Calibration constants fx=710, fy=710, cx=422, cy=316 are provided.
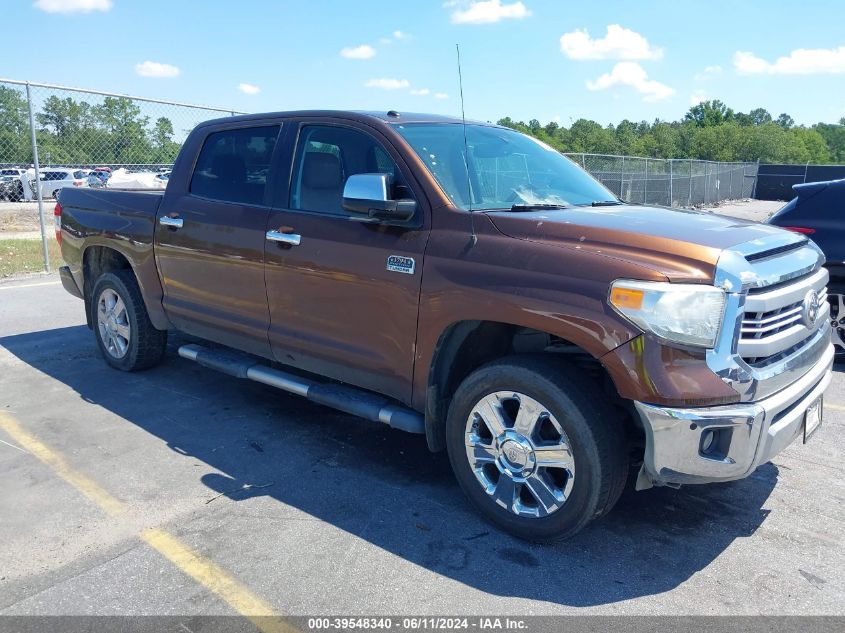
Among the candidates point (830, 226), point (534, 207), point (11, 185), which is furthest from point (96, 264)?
point (11, 185)

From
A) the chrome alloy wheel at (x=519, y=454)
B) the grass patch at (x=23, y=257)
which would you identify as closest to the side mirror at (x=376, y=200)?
the chrome alloy wheel at (x=519, y=454)

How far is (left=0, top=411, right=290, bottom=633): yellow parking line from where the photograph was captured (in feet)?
9.30

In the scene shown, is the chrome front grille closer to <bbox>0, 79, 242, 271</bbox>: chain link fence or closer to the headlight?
the headlight

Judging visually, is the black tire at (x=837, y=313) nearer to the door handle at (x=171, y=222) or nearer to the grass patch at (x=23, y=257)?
the door handle at (x=171, y=222)

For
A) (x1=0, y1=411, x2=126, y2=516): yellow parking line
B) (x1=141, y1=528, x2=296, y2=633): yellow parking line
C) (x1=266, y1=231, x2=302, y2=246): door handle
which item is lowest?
(x1=141, y1=528, x2=296, y2=633): yellow parking line

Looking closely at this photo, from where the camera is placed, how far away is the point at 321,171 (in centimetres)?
429

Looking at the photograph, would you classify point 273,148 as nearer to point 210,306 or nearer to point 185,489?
point 210,306

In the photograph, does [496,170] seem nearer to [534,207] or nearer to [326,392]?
[534,207]

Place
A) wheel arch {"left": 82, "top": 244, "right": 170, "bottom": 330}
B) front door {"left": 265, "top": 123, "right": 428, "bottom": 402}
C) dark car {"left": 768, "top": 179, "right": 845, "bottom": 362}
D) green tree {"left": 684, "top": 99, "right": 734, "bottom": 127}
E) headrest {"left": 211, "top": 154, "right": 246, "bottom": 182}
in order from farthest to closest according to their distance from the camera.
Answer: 1. green tree {"left": 684, "top": 99, "right": 734, "bottom": 127}
2. dark car {"left": 768, "top": 179, "right": 845, "bottom": 362}
3. wheel arch {"left": 82, "top": 244, "right": 170, "bottom": 330}
4. headrest {"left": 211, "top": 154, "right": 246, "bottom": 182}
5. front door {"left": 265, "top": 123, "right": 428, "bottom": 402}

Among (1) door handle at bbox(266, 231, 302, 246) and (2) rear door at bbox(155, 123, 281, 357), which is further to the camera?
(2) rear door at bbox(155, 123, 281, 357)

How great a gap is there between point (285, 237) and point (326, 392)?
0.96 metres

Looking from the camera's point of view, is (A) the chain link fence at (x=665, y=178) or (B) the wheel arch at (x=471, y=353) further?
(A) the chain link fence at (x=665, y=178)

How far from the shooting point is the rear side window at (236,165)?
15.2 feet

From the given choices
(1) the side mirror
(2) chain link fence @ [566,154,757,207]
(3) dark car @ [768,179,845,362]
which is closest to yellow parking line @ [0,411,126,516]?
(1) the side mirror
